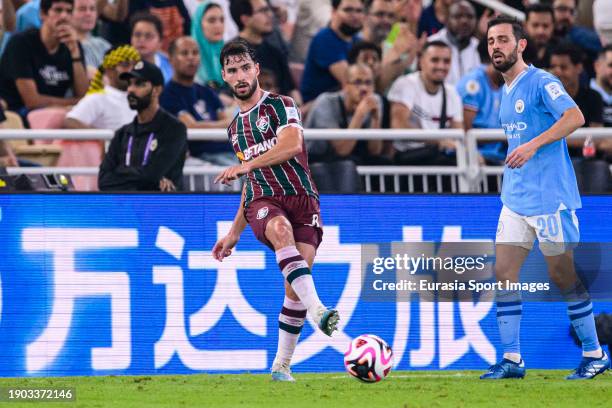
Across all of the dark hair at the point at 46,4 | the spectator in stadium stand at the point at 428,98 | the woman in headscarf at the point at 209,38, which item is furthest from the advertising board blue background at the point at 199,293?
the woman in headscarf at the point at 209,38

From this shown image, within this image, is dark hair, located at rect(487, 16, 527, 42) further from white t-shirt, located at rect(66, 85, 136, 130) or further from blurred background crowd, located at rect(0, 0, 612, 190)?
white t-shirt, located at rect(66, 85, 136, 130)

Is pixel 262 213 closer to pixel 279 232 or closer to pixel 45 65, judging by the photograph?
pixel 279 232

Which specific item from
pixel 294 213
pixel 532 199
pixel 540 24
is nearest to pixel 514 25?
pixel 532 199

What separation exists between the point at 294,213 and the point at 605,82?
24.1ft

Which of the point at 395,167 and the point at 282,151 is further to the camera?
the point at 395,167

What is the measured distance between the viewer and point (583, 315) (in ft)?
31.2

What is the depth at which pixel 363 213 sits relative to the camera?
11141 mm

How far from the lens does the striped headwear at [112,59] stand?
42.9 ft

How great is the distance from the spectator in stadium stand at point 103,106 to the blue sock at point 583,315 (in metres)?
5.49

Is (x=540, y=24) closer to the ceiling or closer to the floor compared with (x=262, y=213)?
closer to the ceiling

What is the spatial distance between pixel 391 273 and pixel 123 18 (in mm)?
5675

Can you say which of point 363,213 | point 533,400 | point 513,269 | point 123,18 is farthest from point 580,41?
point 533,400

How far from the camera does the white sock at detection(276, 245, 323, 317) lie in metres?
8.72

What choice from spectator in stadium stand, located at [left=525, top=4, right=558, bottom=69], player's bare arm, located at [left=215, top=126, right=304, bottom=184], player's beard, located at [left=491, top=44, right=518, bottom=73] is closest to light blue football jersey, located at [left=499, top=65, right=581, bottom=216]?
player's beard, located at [left=491, top=44, right=518, bottom=73]
